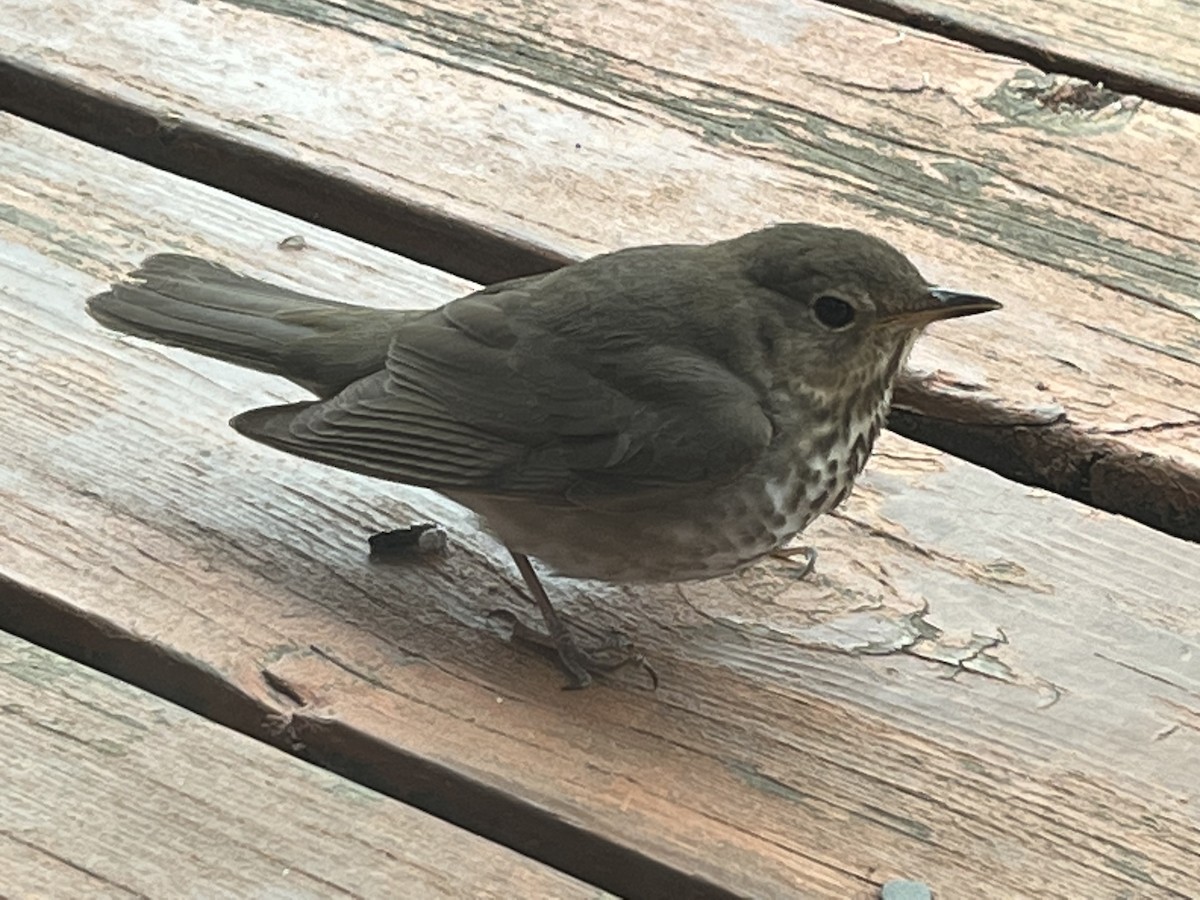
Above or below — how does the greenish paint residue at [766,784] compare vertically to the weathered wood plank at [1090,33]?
below

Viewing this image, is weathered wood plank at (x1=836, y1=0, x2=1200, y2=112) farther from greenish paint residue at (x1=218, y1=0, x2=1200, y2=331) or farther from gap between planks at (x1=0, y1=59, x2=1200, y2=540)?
gap between planks at (x1=0, y1=59, x2=1200, y2=540)

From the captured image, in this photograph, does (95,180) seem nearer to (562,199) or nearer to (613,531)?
(562,199)

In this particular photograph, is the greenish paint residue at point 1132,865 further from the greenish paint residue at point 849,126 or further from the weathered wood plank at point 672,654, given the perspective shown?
the greenish paint residue at point 849,126

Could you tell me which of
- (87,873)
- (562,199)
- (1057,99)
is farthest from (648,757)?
(1057,99)

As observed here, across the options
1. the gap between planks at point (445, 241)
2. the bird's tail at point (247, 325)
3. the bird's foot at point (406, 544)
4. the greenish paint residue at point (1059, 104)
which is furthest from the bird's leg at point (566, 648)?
the greenish paint residue at point (1059, 104)

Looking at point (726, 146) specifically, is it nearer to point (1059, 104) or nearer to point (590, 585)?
point (1059, 104)

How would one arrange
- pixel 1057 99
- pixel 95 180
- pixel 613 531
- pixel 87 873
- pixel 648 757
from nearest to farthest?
1. pixel 87 873
2. pixel 648 757
3. pixel 613 531
4. pixel 95 180
5. pixel 1057 99
